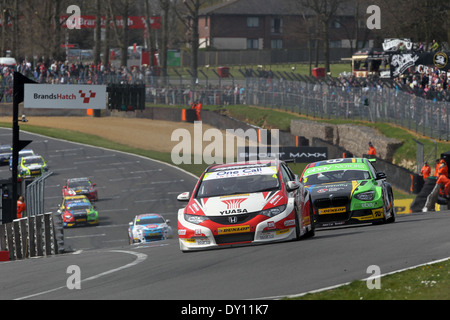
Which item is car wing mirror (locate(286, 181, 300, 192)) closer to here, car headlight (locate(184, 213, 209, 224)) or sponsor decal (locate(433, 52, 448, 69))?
car headlight (locate(184, 213, 209, 224))

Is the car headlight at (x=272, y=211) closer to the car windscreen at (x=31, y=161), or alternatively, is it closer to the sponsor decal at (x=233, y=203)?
the sponsor decal at (x=233, y=203)

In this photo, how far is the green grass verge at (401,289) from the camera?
30.6 feet

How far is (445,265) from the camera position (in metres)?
11.3

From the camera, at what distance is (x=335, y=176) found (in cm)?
1903

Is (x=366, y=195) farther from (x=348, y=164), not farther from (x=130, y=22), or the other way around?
(x=130, y=22)

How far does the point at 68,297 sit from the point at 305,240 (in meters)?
5.57

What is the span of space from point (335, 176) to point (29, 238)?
7.38 m

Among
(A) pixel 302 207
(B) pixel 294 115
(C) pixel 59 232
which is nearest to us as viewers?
(A) pixel 302 207

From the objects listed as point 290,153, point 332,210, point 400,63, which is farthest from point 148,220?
point 400,63

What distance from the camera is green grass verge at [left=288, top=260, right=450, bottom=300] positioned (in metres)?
9.33

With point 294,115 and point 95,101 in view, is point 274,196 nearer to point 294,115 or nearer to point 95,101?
point 95,101

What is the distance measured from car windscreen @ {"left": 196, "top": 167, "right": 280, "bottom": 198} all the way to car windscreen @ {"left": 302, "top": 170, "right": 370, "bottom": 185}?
3.77 meters
